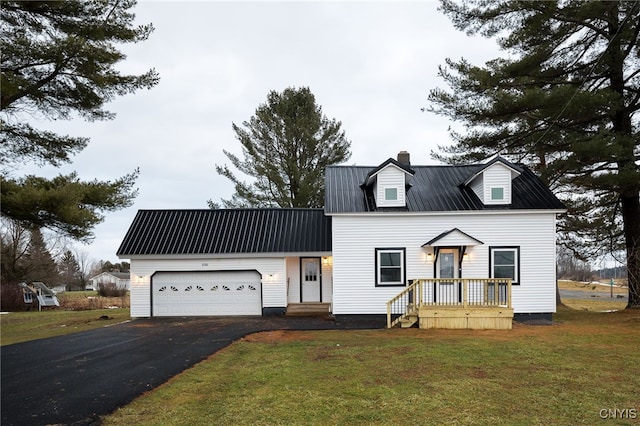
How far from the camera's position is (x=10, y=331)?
47.3 feet

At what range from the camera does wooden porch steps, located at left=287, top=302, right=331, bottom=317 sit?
1596 cm

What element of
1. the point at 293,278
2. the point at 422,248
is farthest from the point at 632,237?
the point at 293,278

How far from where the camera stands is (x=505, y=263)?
46.3 feet

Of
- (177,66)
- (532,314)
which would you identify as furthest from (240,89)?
(532,314)

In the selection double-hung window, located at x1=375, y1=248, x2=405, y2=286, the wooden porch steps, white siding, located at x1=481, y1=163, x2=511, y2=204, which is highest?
white siding, located at x1=481, y1=163, x2=511, y2=204

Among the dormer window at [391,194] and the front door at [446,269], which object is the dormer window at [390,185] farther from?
the front door at [446,269]

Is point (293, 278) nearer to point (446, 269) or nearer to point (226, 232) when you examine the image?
point (226, 232)

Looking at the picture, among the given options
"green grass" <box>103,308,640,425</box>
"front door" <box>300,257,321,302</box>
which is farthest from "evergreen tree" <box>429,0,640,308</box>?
"front door" <box>300,257,321,302</box>

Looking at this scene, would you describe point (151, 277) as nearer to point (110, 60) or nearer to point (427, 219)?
point (110, 60)

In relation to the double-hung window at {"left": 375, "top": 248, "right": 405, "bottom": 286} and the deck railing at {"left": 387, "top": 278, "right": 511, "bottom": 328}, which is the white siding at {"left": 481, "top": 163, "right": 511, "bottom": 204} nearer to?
the deck railing at {"left": 387, "top": 278, "right": 511, "bottom": 328}

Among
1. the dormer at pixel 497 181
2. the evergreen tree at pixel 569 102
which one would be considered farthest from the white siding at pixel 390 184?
the evergreen tree at pixel 569 102

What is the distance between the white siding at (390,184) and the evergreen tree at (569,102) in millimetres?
4657

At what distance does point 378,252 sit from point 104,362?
9170 millimetres

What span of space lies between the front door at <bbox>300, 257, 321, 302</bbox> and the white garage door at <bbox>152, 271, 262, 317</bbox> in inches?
77.9
